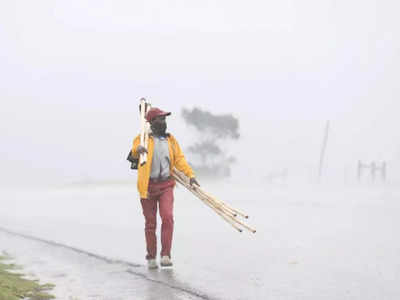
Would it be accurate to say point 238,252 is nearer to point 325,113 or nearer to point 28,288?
point 28,288

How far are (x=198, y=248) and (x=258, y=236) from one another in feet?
7.91

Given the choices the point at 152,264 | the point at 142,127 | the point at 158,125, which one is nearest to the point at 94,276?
the point at 152,264

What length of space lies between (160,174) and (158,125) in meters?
0.64

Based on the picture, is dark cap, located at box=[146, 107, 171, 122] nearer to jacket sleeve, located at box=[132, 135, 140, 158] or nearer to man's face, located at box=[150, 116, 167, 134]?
man's face, located at box=[150, 116, 167, 134]

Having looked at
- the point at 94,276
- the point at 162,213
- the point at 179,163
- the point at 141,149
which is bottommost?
the point at 94,276

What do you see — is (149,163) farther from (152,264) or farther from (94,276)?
(94,276)

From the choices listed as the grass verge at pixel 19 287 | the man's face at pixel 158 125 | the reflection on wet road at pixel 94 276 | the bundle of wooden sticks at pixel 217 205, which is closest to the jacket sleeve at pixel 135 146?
the man's face at pixel 158 125

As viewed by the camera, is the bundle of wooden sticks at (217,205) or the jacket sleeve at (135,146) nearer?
the bundle of wooden sticks at (217,205)

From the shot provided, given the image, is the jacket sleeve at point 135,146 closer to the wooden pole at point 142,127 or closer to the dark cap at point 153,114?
the wooden pole at point 142,127

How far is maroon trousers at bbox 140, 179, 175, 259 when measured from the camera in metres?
8.36

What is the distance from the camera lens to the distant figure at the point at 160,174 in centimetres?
825

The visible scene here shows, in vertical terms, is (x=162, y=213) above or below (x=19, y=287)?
above

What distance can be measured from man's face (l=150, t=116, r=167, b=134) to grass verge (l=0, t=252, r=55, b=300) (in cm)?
237

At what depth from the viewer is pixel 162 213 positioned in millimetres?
8391
